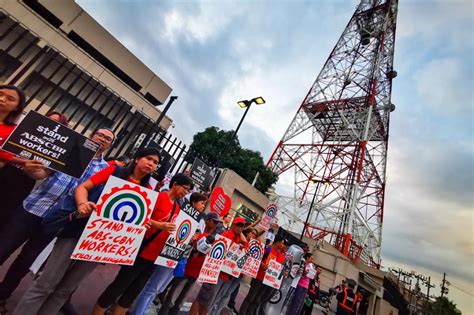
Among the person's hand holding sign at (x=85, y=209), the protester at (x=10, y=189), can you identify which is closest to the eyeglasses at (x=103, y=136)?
the protester at (x=10, y=189)

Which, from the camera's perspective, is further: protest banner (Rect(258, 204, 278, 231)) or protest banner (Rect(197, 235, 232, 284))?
protest banner (Rect(258, 204, 278, 231))

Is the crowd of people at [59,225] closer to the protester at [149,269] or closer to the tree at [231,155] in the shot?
the protester at [149,269]

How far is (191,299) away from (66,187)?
3.77m

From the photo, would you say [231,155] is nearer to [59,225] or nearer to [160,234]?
[160,234]

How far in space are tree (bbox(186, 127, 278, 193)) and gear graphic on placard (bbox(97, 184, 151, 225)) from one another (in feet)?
40.1

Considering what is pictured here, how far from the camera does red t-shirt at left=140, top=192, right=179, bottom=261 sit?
2.45 meters

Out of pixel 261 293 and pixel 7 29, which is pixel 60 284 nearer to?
pixel 261 293

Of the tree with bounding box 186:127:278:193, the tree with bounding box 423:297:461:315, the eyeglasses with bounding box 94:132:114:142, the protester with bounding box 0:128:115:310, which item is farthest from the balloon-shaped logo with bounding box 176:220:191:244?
the tree with bounding box 423:297:461:315

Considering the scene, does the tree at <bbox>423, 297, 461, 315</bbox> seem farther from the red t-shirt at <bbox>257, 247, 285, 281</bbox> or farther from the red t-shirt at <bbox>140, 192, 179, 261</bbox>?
the red t-shirt at <bbox>140, 192, 179, 261</bbox>

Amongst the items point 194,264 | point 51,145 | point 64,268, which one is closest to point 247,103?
point 194,264

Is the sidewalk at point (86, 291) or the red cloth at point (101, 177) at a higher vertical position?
the red cloth at point (101, 177)

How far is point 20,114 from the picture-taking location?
231 centimetres

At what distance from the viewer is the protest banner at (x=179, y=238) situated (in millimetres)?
2623

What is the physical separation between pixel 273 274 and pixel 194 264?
2054mm
